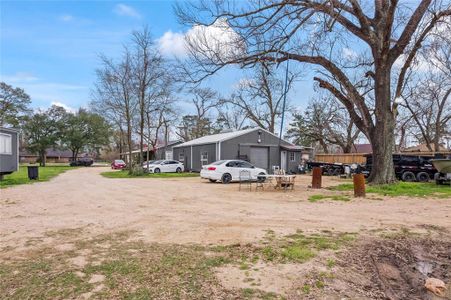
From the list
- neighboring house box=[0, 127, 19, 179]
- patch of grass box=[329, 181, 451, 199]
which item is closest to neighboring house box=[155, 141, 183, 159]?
neighboring house box=[0, 127, 19, 179]

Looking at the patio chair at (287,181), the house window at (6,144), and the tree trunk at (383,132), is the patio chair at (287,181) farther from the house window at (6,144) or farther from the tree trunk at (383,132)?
the house window at (6,144)

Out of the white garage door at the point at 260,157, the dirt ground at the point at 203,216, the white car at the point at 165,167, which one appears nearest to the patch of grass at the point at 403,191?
the dirt ground at the point at 203,216

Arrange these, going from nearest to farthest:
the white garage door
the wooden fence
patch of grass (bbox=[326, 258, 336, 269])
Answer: patch of grass (bbox=[326, 258, 336, 269]) → the white garage door → the wooden fence

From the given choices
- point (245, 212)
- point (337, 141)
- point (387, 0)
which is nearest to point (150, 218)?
point (245, 212)

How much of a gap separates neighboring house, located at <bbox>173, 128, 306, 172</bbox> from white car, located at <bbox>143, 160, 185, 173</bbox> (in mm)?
1313

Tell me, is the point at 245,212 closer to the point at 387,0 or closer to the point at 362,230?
the point at 362,230

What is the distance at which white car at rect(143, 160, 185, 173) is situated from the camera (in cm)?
3238

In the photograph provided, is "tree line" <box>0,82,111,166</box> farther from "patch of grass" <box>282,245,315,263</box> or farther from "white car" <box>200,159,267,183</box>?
"patch of grass" <box>282,245,315,263</box>

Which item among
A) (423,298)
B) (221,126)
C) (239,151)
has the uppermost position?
(221,126)

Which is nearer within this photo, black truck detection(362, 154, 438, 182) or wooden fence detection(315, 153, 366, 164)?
black truck detection(362, 154, 438, 182)

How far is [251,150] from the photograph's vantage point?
30.0 m

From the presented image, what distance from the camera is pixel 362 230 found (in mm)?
7016

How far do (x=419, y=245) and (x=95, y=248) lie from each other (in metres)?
5.20

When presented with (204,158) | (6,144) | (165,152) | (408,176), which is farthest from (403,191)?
(165,152)
